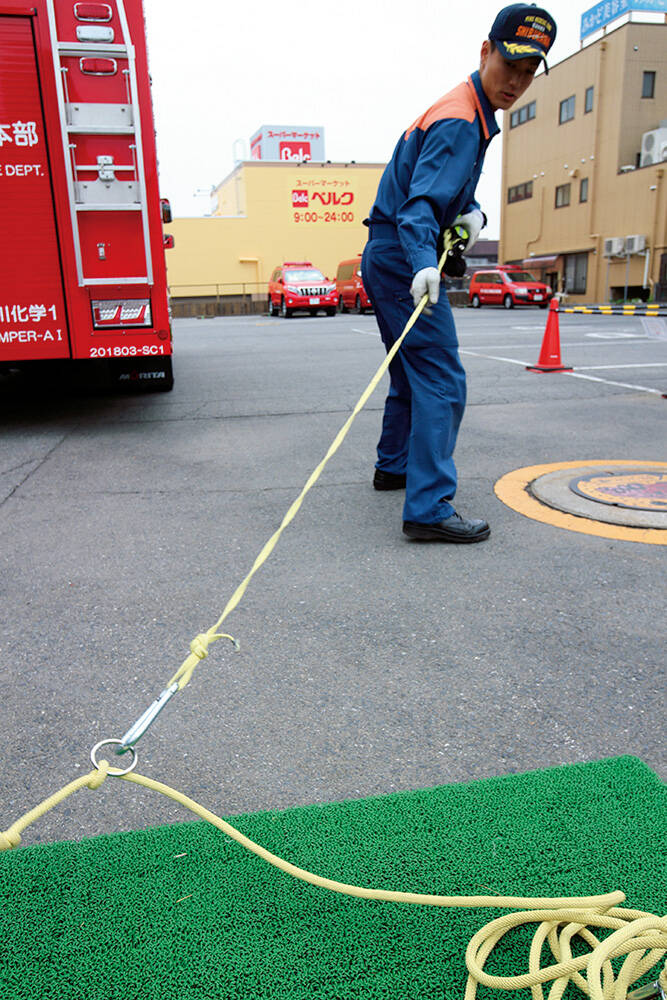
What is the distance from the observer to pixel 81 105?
5.58m

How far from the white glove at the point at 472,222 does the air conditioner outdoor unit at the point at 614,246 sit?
3174cm

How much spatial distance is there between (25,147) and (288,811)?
5495 mm

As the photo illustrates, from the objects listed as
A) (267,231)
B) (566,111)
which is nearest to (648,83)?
(566,111)

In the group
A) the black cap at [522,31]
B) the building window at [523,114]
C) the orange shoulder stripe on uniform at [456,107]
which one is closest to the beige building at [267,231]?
the building window at [523,114]

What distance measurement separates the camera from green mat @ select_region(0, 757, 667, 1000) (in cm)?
138

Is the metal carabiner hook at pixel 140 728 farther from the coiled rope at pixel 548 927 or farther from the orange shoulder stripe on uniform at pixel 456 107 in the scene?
the orange shoulder stripe on uniform at pixel 456 107

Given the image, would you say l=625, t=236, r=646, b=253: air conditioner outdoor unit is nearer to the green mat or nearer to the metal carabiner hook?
the green mat

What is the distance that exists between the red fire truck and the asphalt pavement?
0.96 m

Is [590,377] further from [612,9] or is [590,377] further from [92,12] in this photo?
[612,9]

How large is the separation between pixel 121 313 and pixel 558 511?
12.5ft

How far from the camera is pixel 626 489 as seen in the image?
14.0 feet

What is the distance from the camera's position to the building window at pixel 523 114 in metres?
38.5

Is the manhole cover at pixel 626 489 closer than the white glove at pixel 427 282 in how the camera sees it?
No

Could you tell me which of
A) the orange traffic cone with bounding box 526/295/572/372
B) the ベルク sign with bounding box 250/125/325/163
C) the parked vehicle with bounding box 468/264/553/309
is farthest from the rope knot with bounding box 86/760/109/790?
the ベルク sign with bounding box 250/125/325/163
